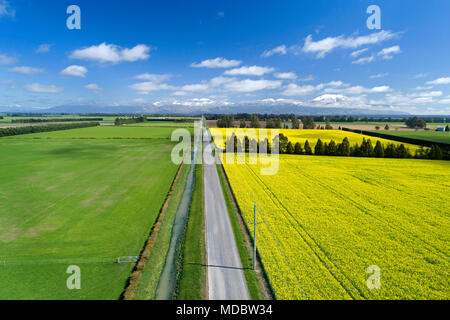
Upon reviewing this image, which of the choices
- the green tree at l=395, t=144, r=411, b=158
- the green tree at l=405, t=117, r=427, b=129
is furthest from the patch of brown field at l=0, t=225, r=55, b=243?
the green tree at l=405, t=117, r=427, b=129

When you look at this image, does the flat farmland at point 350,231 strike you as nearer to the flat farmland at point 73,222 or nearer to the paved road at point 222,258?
the paved road at point 222,258

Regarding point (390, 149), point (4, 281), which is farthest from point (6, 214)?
point (390, 149)

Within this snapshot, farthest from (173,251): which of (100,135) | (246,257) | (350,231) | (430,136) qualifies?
(430,136)

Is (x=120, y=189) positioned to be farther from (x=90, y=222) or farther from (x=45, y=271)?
(x=45, y=271)

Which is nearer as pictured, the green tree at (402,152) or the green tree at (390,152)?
the green tree at (402,152)

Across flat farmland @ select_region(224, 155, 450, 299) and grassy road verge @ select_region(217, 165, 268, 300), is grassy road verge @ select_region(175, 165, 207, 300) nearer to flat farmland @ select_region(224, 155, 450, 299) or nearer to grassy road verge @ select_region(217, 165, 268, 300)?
grassy road verge @ select_region(217, 165, 268, 300)

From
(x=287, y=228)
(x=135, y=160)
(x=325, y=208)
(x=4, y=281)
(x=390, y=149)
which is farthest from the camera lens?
(x=390, y=149)

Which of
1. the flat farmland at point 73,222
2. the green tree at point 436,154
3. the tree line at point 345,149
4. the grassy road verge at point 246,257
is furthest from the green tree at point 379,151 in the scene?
the flat farmland at point 73,222
